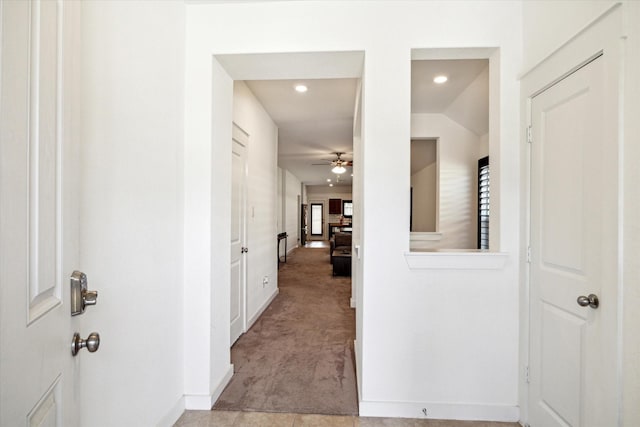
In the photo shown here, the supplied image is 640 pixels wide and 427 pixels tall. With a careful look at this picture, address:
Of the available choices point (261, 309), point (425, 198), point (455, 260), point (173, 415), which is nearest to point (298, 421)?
point (173, 415)

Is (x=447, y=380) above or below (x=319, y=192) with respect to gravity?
below

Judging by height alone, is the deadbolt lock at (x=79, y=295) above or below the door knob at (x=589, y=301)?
above

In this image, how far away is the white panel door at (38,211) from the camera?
0.61 m

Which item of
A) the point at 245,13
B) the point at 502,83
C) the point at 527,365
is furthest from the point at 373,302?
the point at 245,13

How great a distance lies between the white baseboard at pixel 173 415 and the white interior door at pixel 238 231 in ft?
3.27

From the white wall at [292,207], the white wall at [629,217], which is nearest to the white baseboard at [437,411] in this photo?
the white wall at [629,217]

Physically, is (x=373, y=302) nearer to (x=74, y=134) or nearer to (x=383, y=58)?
(x=383, y=58)

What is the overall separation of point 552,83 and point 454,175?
2724mm

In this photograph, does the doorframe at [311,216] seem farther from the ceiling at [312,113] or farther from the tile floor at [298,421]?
the tile floor at [298,421]

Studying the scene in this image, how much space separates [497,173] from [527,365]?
1.19 m

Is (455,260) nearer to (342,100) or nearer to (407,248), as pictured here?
(407,248)

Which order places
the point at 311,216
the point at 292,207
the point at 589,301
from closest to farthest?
the point at 589,301 < the point at 292,207 < the point at 311,216

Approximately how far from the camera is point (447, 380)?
6.44 feet

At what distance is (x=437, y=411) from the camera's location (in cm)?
196
